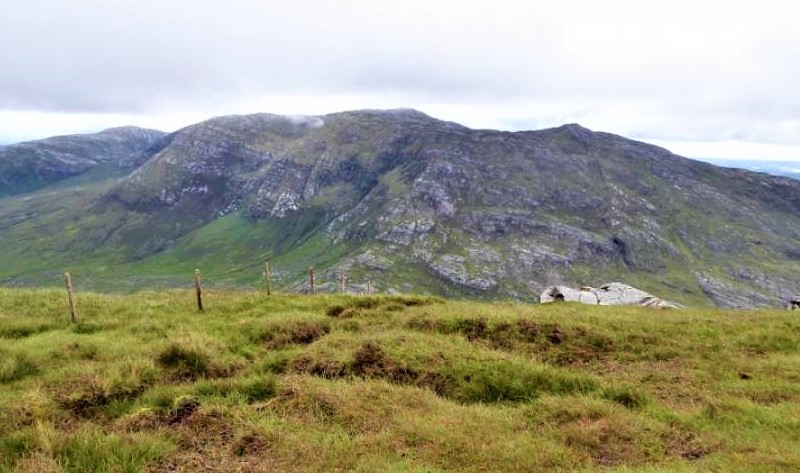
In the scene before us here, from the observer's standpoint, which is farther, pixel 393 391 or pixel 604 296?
pixel 604 296

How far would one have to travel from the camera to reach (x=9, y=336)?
72.7 feet

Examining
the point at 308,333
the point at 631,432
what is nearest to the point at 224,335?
the point at 308,333

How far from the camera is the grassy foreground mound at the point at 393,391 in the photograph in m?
12.0

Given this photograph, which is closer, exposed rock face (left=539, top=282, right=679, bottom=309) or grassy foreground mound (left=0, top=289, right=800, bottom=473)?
grassy foreground mound (left=0, top=289, right=800, bottom=473)

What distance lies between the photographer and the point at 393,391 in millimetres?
15797

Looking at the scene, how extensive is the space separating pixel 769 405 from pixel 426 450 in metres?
11.1

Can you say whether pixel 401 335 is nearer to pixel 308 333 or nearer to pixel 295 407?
pixel 308 333

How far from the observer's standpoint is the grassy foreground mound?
39.4ft

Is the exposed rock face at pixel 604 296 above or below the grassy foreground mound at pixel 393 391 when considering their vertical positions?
below

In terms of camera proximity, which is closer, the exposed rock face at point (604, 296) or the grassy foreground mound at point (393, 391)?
the grassy foreground mound at point (393, 391)

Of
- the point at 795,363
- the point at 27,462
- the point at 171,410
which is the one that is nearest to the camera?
the point at 27,462

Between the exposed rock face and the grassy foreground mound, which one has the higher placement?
the grassy foreground mound

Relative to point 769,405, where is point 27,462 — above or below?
above

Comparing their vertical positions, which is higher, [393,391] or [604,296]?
[393,391]
